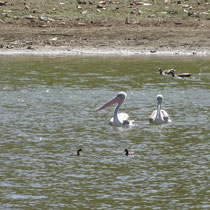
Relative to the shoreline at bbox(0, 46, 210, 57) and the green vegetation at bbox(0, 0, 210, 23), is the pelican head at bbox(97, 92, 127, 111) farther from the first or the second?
the green vegetation at bbox(0, 0, 210, 23)

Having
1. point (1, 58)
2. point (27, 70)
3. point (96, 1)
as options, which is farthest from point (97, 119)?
point (96, 1)

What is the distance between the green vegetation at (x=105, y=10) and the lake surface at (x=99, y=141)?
37.1ft

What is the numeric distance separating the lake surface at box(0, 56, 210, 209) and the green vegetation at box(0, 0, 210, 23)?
11322mm

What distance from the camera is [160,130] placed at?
22250 millimetres

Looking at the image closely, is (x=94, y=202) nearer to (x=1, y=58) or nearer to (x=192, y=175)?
(x=192, y=175)

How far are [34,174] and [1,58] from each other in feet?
76.9

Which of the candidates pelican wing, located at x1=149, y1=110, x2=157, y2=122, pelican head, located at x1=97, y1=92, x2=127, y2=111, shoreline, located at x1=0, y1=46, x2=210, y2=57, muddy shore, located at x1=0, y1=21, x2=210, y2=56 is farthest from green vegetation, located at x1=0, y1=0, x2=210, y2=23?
pelican wing, located at x1=149, y1=110, x2=157, y2=122

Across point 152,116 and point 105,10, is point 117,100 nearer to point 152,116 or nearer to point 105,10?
point 152,116

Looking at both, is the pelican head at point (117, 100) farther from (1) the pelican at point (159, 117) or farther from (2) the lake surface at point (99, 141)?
(1) the pelican at point (159, 117)

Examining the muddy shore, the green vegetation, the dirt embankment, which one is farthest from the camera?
the green vegetation

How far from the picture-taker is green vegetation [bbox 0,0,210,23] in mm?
Answer: 46062

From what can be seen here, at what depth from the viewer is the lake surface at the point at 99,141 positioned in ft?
50.7

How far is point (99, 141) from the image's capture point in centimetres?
2042

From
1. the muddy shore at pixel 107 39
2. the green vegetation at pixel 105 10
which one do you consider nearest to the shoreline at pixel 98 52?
the muddy shore at pixel 107 39
